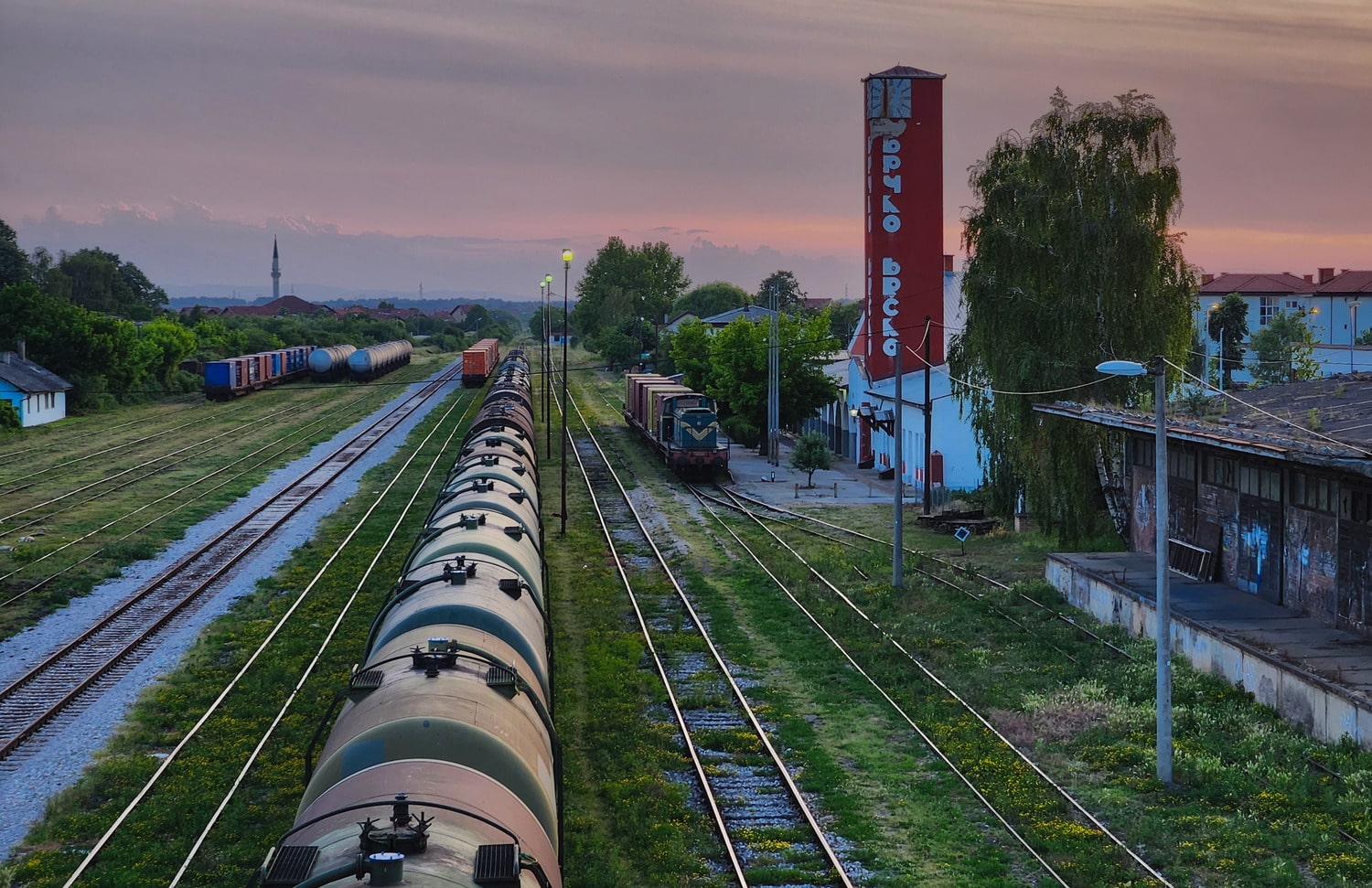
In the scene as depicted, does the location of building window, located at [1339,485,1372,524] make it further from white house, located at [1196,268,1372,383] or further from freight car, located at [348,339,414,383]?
freight car, located at [348,339,414,383]

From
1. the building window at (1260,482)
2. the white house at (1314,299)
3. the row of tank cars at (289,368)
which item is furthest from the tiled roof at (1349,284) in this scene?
the building window at (1260,482)

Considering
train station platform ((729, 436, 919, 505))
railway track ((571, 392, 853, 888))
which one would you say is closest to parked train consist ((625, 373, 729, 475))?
train station platform ((729, 436, 919, 505))

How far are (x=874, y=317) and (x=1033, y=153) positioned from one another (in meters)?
23.8

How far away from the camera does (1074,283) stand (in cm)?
3250

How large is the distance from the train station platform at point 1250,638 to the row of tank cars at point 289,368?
229ft

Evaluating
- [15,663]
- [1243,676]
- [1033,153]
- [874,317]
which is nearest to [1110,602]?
[1243,676]

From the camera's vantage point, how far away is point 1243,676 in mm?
20750

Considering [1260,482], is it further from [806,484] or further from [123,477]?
[123,477]

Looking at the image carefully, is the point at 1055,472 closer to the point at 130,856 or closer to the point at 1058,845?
the point at 1058,845

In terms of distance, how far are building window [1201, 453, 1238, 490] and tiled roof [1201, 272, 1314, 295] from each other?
9576 centimetres

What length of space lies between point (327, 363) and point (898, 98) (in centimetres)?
6272

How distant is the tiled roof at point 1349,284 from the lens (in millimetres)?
109062

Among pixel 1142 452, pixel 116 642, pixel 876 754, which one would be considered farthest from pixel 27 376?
pixel 876 754

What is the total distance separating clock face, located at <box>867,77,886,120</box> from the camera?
5716cm
